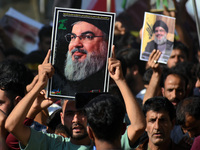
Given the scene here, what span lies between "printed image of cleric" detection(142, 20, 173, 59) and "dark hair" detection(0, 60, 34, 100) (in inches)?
59.3

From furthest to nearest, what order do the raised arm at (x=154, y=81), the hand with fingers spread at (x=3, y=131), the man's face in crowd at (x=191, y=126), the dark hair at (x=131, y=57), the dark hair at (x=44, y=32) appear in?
the dark hair at (x=44, y=32), the dark hair at (x=131, y=57), the raised arm at (x=154, y=81), the man's face in crowd at (x=191, y=126), the hand with fingers spread at (x=3, y=131)

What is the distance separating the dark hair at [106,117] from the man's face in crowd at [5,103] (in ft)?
3.62

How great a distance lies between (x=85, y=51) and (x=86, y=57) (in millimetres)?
56

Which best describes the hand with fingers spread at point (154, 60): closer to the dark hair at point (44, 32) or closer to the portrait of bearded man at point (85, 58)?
the portrait of bearded man at point (85, 58)

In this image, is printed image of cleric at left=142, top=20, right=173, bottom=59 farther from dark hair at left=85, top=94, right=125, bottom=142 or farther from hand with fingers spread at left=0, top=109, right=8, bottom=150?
dark hair at left=85, top=94, right=125, bottom=142

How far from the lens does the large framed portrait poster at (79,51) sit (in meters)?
3.82

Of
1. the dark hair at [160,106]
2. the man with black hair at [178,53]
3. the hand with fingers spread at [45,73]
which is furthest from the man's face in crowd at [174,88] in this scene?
the hand with fingers spread at [45,73]

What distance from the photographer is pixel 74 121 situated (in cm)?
380

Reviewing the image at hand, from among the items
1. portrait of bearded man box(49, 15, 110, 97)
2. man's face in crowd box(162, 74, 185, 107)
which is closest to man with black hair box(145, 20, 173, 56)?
man's face in crowd box(162, 74, 185, 107)

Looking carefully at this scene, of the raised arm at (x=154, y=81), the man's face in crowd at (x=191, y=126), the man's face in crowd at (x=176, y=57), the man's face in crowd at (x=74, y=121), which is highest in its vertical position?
the man's face in crowd at (x=176, y=57)

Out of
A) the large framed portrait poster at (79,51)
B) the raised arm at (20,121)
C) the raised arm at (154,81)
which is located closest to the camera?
the raised arm at (20,121)

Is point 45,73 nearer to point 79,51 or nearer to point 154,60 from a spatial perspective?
point 79,51

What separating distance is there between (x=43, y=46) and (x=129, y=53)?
1.71m

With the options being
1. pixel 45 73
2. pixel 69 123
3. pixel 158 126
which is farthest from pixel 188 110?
pixel 45 73
